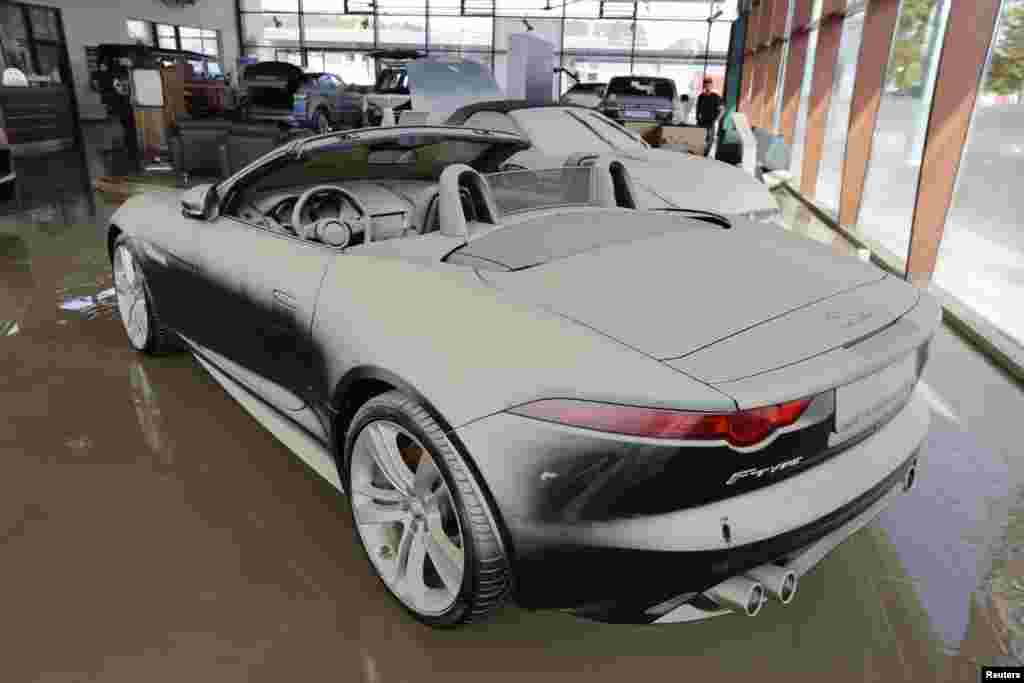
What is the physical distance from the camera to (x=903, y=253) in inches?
283

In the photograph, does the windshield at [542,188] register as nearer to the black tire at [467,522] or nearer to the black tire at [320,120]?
the black tire at [467,522]

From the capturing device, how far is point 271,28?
28.2 m

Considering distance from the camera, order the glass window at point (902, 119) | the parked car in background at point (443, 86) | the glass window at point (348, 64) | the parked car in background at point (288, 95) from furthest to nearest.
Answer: the glass window at point (348, 64) < the parked car in background at point (288, 95) < the parked car in background at point (443, 86) < the glass window at point (902, 119)

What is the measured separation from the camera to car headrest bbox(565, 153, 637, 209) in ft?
8.66

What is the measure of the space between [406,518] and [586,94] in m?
15.5

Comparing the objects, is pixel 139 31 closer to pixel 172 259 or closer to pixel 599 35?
pixel 599 35

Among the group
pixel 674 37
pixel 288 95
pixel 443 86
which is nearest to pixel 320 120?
pixel 288 95

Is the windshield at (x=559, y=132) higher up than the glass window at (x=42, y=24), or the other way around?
the glass window at (x=42, y=24)

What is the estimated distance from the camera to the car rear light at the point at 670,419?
1.39 m

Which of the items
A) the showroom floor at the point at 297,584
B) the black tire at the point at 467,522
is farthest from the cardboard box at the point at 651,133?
the black tire at the point at 467,522

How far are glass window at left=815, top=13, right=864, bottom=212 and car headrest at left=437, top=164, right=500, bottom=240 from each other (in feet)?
27.3

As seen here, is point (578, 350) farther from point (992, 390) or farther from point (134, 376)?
point (992, 390)

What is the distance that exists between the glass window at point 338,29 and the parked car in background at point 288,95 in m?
12.9

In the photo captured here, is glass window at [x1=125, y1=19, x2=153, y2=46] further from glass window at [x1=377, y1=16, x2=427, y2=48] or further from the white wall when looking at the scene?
glass window at [x1=377, y1=16, x2=427, y2=48]
